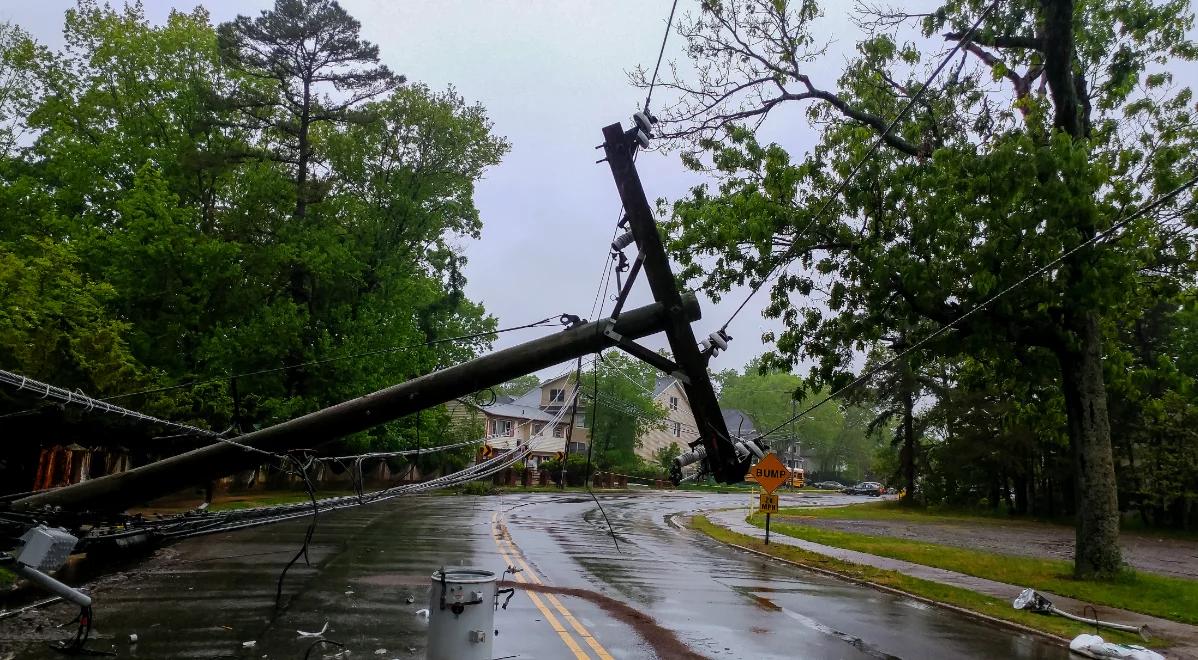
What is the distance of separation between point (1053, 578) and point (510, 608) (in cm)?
1220

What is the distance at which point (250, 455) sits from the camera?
26.2 ft

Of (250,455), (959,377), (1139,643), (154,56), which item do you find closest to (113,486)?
(250,455)

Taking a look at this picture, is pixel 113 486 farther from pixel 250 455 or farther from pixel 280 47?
pixel 280 47

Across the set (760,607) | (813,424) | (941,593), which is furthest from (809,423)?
(760,607)

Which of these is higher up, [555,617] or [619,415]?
[619,415]

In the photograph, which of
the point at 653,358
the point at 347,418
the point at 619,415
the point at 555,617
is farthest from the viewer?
the point at 619,415

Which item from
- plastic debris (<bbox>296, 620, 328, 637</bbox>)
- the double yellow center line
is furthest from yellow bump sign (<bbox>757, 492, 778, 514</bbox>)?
plastic debris (<bbox>296, 620, 328, 637</bbox>)

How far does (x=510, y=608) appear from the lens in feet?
34.7

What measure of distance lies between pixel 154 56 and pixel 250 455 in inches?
1168

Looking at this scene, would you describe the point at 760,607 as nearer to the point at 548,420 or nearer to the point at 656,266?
the point at 656,266

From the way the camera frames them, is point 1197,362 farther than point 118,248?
Yes

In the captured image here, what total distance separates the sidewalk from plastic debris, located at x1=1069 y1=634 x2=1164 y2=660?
31.8 inches

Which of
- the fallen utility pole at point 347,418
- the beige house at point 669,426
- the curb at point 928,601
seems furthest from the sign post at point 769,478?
the beige house at point 669,426

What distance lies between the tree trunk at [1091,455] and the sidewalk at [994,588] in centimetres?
158
